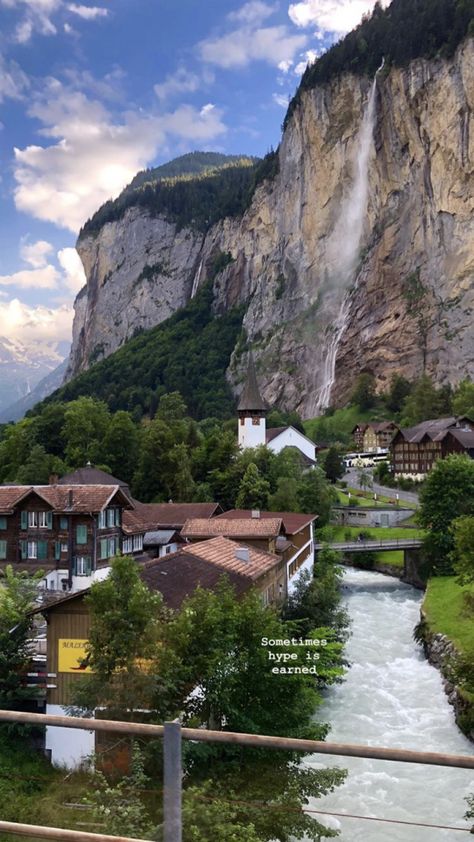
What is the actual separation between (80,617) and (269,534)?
13.8 m

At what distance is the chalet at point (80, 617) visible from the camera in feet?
56.7

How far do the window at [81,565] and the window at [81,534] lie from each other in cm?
73

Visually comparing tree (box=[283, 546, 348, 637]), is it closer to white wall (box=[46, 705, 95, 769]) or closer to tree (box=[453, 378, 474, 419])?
white wall (box=[46, 705, 95, 769])

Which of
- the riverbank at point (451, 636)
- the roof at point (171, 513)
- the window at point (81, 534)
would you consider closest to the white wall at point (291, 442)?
the roof at point (171, 513)

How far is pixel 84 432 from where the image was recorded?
64188 millimetres

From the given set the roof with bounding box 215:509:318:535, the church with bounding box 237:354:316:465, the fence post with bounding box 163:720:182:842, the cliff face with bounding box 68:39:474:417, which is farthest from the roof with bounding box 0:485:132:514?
the cliff face with bounding box 68:39:474:417

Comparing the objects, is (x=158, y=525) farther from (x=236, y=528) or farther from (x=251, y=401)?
(x=251, y=401)

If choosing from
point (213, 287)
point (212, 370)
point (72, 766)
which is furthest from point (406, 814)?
point (213, 287)

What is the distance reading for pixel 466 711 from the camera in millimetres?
20656

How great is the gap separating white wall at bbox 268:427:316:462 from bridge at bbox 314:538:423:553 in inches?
800

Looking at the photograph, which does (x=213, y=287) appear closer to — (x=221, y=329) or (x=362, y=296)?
(x=221, y=329)

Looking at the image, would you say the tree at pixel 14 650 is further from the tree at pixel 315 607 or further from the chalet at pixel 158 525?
the chalet at pixel 158 525

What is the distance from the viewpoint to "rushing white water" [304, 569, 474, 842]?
49.3ft

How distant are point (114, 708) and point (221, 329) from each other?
13878 centimetres
